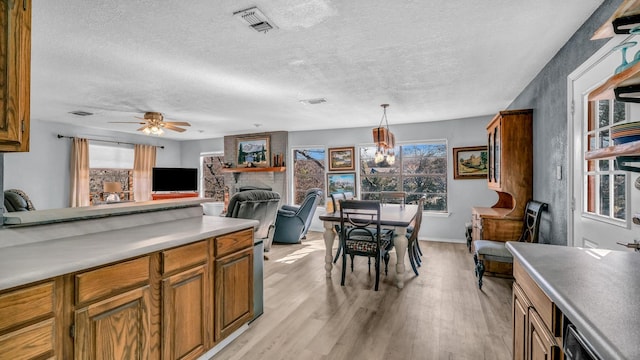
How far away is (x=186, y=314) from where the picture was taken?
5.97 ft

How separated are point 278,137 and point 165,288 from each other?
5.85 metres

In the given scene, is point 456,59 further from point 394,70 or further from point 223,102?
point 223,102

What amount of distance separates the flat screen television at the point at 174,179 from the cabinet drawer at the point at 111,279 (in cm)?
662

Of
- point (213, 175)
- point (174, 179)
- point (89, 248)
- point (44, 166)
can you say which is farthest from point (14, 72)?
point (213, 175)

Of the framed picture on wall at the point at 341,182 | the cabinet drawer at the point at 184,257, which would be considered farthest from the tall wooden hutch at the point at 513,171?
the framed picture on wall at the point at 341,182

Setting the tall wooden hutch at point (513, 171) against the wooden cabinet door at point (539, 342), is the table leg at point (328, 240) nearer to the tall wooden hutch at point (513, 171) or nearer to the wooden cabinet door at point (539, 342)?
the tall wooden hutch at point (513, 171)

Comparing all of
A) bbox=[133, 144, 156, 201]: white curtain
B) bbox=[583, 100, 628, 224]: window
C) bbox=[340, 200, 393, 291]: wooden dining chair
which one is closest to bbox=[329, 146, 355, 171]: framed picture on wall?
bbox=[340, 200, 393, 291]: wooden dining chair

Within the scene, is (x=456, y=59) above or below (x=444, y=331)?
above

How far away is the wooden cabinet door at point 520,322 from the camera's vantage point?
131 cm

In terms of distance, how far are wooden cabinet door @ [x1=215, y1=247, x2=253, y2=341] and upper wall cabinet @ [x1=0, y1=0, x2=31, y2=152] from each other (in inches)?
49.2

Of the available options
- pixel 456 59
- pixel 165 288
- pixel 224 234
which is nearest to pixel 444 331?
pixel 224 234

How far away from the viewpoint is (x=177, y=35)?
7.53 feet

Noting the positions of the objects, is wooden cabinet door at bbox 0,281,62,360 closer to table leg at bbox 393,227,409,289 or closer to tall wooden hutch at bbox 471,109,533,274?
table leg at bbox 393,227,409,289

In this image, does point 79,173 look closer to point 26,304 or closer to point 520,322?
point 26,304
